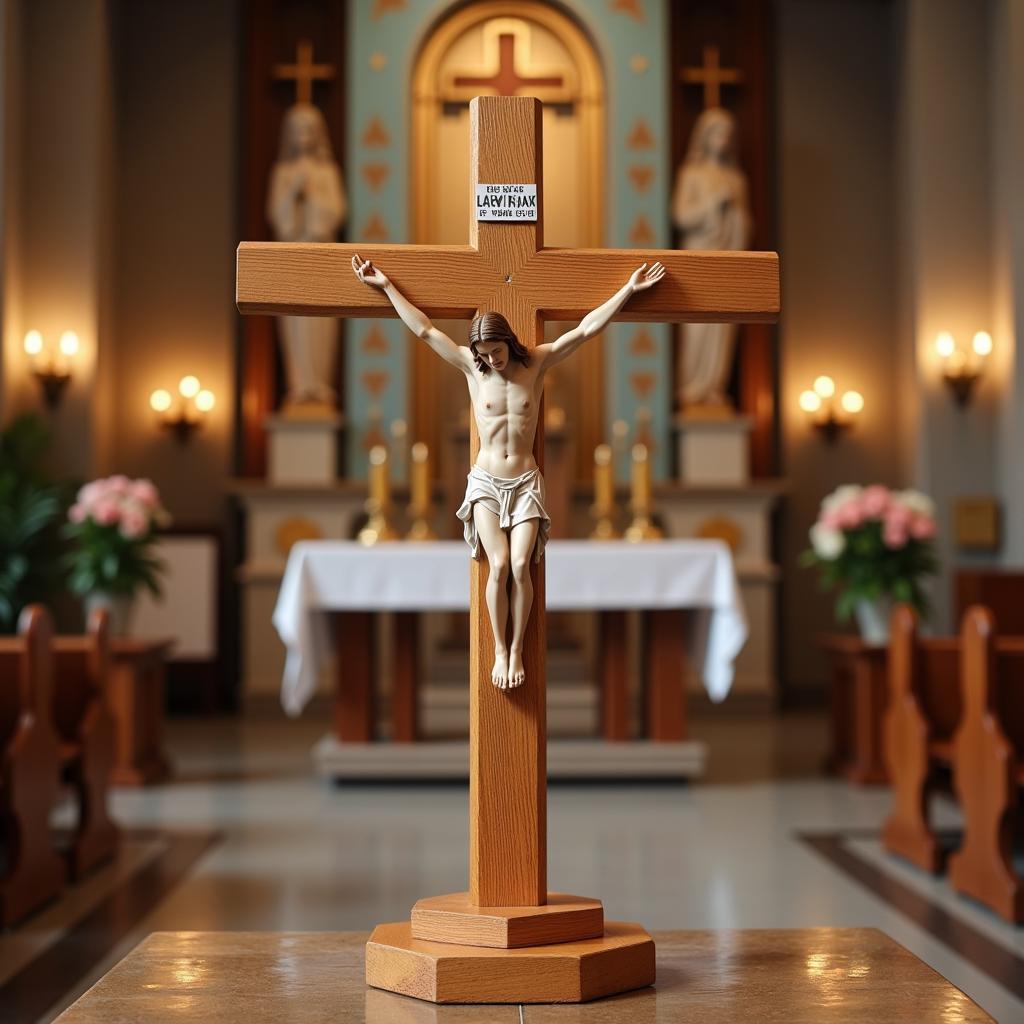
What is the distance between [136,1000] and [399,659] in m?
4.64

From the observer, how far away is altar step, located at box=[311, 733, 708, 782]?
6.40 m

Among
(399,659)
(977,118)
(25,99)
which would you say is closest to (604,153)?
(977,118)

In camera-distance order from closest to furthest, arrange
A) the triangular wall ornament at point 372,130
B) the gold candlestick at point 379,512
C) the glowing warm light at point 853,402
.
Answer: the gold candlestick at point 379,512
the triangular wall ornament at point 372,130
the glowing warm light at point 853,402

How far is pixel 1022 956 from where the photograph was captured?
368 centimetres

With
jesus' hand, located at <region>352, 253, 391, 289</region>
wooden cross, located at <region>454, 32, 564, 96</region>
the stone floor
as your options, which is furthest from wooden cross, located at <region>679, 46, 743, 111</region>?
jesus' hand, located at <region>352, 253, 391, 289</region>

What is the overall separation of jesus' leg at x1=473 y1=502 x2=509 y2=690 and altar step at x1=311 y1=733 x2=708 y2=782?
4.48 m

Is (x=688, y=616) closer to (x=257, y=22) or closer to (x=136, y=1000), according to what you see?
(x=136, y=1000)

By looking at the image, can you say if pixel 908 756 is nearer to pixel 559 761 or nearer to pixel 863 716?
pixel 863 716

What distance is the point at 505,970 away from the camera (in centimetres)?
186

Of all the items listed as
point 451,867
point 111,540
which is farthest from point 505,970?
point 111,540

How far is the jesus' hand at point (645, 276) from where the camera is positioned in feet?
6.77

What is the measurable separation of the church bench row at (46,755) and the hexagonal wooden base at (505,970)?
252 centimetres

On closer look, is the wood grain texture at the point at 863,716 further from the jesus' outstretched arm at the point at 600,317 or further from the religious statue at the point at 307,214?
the jesus' outstretched arm at the point at 600,317

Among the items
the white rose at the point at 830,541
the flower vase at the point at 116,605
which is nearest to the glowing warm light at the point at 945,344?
the white rose at the point at 830,541
